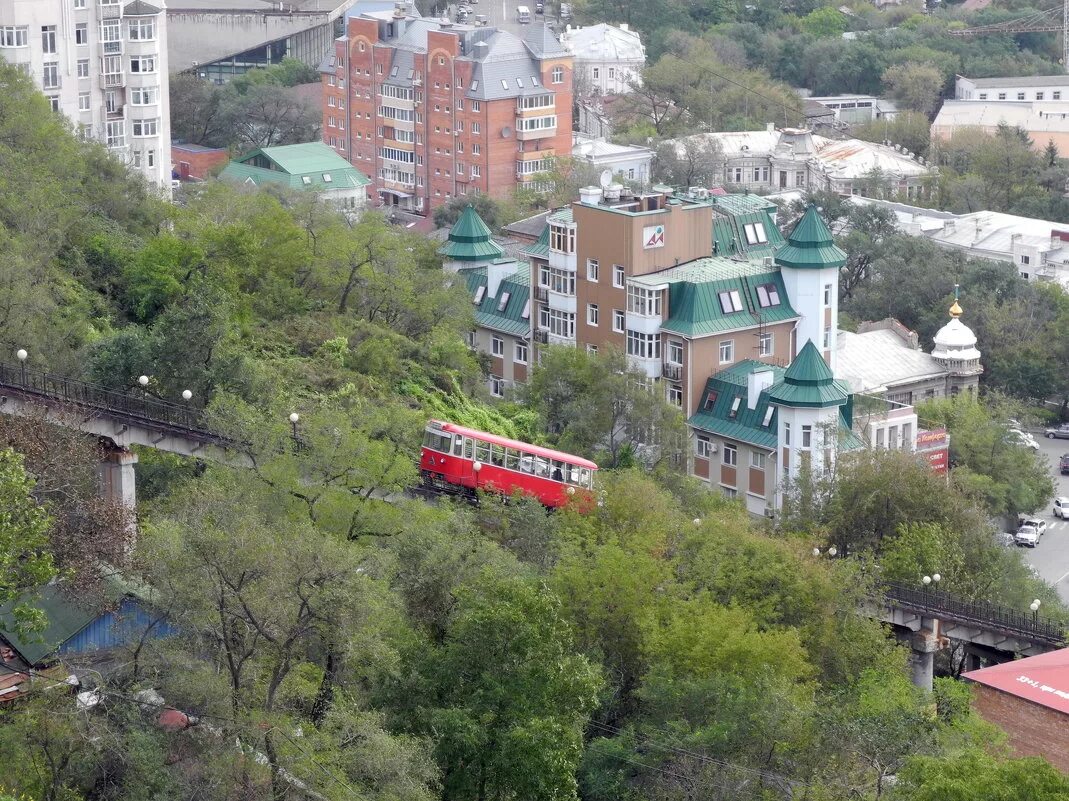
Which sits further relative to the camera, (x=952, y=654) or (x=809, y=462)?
(x=809, y=462)

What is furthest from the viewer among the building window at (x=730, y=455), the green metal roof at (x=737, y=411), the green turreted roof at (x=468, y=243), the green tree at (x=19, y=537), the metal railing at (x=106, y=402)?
the green turreted roof at (x=468, y=243)

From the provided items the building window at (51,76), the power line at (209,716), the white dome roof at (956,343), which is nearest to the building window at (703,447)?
the white dome roof at (956,343)

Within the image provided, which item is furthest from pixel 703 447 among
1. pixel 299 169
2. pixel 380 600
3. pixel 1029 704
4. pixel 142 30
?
pixel 299 169

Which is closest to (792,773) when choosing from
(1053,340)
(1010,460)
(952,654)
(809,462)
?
(952,654)

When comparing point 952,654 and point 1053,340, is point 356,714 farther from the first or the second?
point 1053,340

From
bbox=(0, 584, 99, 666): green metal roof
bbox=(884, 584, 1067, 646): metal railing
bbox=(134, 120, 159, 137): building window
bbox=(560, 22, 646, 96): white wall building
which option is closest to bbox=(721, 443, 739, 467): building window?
bbox=(884, 584, 1067, 646): metal railing

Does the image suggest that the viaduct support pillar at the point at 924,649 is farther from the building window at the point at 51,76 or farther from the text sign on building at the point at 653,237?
the building window at the point at 51,76

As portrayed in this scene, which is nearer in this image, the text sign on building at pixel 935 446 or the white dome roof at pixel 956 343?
the text sign on building at pixel 935 446
